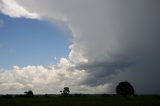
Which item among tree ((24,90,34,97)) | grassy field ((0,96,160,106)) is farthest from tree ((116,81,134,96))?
grassy field ((0,96,160,106))

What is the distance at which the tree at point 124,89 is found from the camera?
513 feet

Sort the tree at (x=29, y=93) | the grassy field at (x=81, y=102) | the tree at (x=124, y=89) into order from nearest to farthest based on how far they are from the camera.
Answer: the grassy field at (x=81, y=102), the tree at (x=29, y=93), the tree at (x=124, y=89)

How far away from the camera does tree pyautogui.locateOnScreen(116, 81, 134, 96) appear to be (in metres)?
156

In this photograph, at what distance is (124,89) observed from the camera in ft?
516

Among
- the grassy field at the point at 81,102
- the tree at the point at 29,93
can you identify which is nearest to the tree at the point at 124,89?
the tree at the point at 29,93

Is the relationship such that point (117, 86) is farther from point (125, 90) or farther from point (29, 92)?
point (29, 92)

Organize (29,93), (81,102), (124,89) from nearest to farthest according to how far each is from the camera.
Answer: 1. (81,102)
2. (29,93)
3. (124,89)

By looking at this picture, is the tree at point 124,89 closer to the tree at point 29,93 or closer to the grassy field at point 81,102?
the tree at point 29,93

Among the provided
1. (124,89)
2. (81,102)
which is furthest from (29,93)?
(81,102)

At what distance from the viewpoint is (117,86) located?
16112 cm

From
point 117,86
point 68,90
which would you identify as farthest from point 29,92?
point 117,86

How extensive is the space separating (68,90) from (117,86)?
1006 inches

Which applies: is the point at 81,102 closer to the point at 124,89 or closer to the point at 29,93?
the point at 29,93

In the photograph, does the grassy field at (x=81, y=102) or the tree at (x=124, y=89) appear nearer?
the grassy field at (x=81, y=102)
